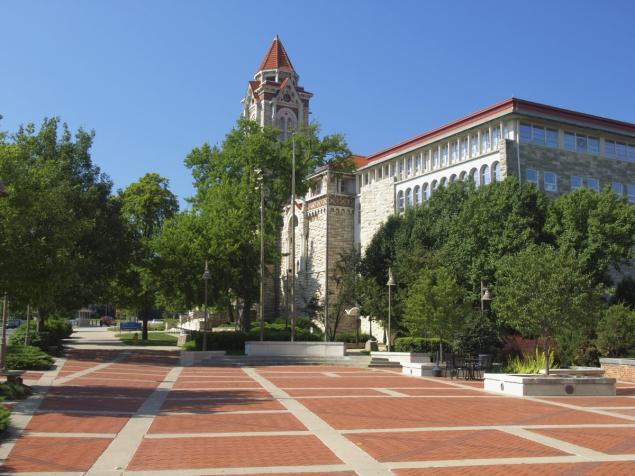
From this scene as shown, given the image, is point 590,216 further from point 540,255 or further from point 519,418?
point 519,418

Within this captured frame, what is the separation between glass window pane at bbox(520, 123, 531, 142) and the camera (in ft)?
133

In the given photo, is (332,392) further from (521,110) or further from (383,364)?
(521,110)

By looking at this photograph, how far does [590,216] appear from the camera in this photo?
1380 inches

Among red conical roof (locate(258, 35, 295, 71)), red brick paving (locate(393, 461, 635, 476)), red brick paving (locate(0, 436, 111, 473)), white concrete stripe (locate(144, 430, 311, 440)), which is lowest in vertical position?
white concrete stripe (locate(144, 430, 311, 440))

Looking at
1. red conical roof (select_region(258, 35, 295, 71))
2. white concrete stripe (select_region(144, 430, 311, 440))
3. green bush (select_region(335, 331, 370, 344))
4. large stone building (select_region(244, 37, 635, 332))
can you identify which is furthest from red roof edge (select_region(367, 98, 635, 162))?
red conical roof (select_region(258, 35, 295, 71))

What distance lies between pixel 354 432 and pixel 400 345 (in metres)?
23.7

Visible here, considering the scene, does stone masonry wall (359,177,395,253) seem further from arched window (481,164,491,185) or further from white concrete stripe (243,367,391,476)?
white concrete stripe (243,367,391,476)

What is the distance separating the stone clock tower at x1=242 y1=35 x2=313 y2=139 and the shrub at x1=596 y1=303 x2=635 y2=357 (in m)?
62.3

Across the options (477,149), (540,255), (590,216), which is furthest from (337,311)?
(540,255)

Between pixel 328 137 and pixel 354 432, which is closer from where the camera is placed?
pixel 354 432

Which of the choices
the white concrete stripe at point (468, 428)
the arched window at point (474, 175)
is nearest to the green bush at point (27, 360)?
the white concrete stripe at point (468, 428)

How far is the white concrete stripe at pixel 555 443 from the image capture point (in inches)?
380

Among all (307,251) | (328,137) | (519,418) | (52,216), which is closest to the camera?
(519,418)

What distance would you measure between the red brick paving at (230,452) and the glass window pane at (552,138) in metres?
35.5
